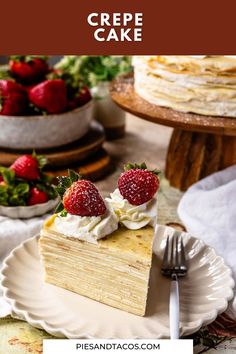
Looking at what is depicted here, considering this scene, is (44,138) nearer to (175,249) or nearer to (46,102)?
(46,102)

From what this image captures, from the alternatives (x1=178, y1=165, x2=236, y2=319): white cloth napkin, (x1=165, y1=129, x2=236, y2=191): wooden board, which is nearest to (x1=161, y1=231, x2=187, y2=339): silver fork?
(x1=178, y1=165, x2=236, y2=319): white cloth napkin

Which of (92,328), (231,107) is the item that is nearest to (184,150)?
(231,107)

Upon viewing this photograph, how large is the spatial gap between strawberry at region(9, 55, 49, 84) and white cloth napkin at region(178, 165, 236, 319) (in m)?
0.80

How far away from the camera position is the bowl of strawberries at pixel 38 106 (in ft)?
7.38

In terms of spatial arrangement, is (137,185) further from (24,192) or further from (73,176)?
(24,192)

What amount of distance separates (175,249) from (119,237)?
259 mm

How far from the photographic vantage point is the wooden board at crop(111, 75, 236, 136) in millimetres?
1938

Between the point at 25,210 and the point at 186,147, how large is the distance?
2.33 feet

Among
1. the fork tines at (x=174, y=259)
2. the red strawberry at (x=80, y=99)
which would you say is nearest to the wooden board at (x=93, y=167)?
the red strawberry at (x=80, y=99)

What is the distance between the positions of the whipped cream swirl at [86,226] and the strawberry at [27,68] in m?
1.03

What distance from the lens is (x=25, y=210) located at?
1895 mm

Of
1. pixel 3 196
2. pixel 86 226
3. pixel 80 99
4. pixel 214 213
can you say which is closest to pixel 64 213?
pixel 86 226

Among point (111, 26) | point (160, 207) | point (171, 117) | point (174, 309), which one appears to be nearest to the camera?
point (174, 309)

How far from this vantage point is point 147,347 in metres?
1.31
